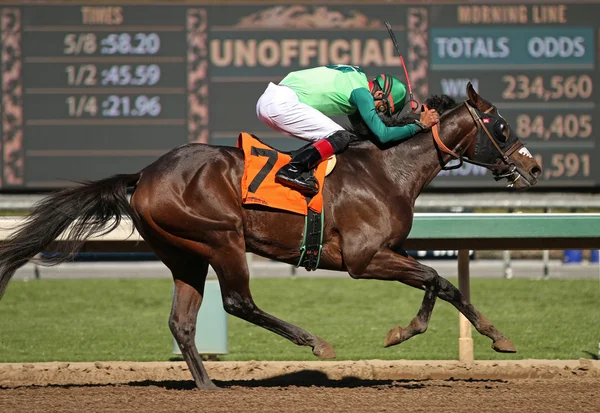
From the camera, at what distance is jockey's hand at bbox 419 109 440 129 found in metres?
5.32

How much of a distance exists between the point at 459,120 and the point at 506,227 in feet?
2.65

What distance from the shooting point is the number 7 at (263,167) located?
16.1 feet

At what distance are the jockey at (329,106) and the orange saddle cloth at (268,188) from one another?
0.23 feet

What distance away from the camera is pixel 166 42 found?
39.4 ft

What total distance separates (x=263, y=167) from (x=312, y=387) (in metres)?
1.20

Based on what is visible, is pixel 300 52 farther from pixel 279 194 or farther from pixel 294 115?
pixel 279 194

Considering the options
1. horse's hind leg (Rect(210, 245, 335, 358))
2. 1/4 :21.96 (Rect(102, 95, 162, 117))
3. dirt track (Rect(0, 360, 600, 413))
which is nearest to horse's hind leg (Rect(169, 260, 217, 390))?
dirt track (Rect(0, 360, 600, 413))

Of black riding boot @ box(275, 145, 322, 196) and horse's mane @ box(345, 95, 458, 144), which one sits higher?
horse's mane @ box(345, 95, 458, 144)

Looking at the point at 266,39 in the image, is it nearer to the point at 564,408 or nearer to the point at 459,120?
the point at 459,120

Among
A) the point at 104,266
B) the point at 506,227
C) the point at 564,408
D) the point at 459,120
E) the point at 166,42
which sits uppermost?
the point at 166,42

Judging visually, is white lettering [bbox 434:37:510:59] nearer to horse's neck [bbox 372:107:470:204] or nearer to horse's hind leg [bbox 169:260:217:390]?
horse's neck [bbox 372:107:470:204]

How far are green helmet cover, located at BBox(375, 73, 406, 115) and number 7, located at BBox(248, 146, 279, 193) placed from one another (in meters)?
0.72

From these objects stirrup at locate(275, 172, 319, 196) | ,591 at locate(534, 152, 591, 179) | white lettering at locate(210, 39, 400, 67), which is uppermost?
white lettering at locate(210, 39, 400, 67)

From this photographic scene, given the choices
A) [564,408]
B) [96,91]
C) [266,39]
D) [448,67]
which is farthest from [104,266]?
[564,408]
